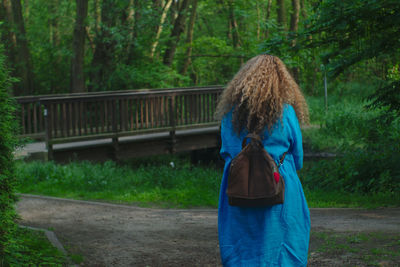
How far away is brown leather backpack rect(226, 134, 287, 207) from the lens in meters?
3.06

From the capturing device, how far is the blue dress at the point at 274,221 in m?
3.21

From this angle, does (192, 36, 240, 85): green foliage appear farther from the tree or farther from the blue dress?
the blue dress

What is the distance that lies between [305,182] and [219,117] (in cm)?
770

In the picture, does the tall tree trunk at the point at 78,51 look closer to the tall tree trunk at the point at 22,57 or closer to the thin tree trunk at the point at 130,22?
the thin tree trunk at the point at 130,22

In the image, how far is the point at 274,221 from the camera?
10.5 ft

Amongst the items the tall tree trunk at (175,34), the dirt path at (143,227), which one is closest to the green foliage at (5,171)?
the dirt path at (143,227)

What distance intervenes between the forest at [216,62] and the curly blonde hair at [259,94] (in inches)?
83.6

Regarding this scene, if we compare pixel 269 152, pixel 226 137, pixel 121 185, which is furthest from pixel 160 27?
pixel 269 152

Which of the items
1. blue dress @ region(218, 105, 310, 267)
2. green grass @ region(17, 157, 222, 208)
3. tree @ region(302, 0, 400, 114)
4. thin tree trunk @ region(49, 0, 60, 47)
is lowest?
green grass @ region(17, 157, 222, 208)

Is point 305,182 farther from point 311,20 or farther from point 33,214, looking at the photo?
point 33,214

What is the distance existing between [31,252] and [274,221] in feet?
9.28

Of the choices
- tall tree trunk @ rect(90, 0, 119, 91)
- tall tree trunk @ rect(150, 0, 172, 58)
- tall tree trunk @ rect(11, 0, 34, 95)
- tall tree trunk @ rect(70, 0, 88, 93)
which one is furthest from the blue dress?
tall tree trunk @ rect(150, 0, 172, 58)

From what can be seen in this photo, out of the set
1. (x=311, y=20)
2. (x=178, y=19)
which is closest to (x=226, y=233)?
(x=311, y=20)

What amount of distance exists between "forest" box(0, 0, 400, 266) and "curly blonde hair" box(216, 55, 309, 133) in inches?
83.6
